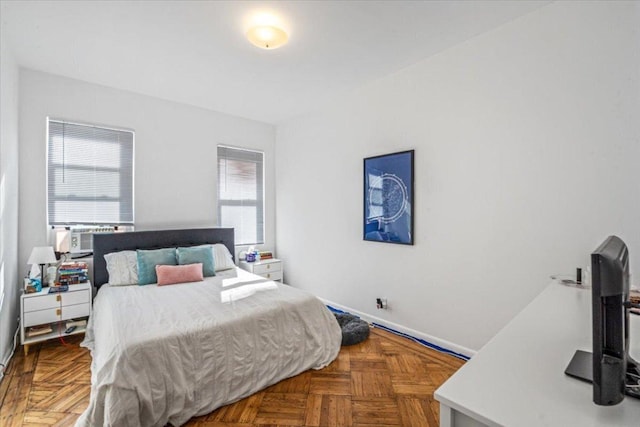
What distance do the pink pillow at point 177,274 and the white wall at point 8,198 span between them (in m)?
1.11

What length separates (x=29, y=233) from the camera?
2963 millimetres

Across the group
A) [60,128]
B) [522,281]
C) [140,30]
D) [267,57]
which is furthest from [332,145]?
[60,128]

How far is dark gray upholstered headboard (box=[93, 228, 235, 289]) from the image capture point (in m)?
3.16

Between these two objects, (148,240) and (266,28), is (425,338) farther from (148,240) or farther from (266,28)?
(148,240)

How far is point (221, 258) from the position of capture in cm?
363

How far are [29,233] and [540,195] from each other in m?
4.55

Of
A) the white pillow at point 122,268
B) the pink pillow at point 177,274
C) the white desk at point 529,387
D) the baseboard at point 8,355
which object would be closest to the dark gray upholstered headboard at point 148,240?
the white pillow at point 122,268

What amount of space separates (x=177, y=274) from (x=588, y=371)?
313cm

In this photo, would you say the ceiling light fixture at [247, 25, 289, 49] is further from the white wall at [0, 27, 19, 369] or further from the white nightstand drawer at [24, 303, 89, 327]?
the white nightstand drawer at [24, 303, 89, 327]

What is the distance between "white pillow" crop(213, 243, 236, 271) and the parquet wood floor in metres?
1.41

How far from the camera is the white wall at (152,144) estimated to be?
2.96 m

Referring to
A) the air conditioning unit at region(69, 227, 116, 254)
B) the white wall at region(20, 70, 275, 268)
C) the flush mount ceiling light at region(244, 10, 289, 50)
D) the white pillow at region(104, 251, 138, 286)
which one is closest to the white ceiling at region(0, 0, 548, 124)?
the flush mount ceiling light at region(244, 10, 289, 50)

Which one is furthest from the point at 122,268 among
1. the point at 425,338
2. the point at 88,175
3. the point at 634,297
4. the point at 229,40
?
the point at 634,297

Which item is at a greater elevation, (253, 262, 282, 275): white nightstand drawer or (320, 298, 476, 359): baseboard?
(253, 262, 282, 275): white nightstand drawer
